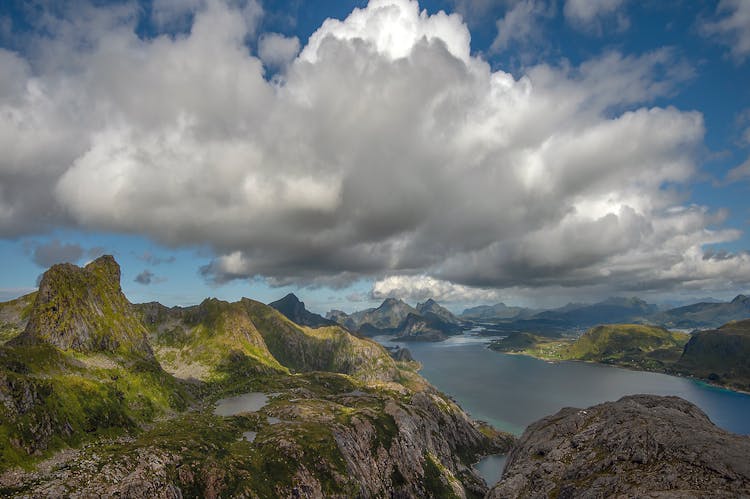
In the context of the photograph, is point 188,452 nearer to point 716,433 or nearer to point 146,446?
point 146,446

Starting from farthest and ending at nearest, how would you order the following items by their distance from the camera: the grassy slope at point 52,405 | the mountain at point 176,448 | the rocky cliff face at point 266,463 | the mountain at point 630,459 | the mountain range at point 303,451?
1. the grassy slope at point 52,405
2. the mountain at point 176,448
3. the rocky cliff face at point 266,463
4. the mountain range at point 303,451
5. the mountain at point 630,459

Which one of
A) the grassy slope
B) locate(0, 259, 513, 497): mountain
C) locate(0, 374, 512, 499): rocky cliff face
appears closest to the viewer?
locate(0, 374, 512, 499): rocky cliff face

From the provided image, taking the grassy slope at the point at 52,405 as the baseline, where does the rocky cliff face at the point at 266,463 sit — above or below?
below

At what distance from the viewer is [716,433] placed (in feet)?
212

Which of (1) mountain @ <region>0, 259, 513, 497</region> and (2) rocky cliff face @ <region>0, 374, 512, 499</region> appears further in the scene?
(1) mountain @ <region>0, 259, 513, 497</region>

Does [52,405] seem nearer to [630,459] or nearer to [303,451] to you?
[303,451]

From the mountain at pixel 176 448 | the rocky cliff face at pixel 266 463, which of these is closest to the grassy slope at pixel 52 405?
the mountain at pixel 176 448

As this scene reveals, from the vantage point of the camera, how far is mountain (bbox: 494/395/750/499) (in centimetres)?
5319

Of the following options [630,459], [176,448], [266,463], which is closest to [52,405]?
[176,448]

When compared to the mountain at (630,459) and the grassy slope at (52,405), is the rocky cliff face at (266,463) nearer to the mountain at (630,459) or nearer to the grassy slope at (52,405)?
the grassy slope at (52,405)

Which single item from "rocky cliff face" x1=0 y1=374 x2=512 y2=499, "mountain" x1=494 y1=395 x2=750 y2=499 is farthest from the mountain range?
"rocky cliff face" x1=0 y1=374 x2=512 y2=499

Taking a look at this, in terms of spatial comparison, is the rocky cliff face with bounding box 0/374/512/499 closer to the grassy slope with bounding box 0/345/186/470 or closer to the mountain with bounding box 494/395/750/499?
the grassy slope with bounding box 0/345/186/470

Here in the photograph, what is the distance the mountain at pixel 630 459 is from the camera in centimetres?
5319

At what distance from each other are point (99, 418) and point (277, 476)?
9545cm
